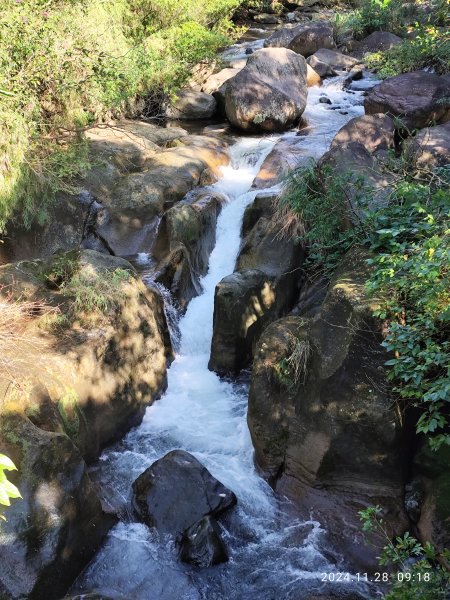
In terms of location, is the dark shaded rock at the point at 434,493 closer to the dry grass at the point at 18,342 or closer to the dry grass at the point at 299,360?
the dry grass at the point at 299,360

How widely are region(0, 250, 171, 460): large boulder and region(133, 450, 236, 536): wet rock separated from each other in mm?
960

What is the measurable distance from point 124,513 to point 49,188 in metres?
5.39

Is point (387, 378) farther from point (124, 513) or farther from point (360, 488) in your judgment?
point (124, 513)

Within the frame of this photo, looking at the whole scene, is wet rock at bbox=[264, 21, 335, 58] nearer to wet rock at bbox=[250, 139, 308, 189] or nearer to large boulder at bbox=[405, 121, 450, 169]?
wet rock at bbox=[250, 139, 308, 189]

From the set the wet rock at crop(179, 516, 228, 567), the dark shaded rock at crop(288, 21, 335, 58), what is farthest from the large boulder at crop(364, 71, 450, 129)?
the wet rock at crop(179, 516, 228, 567)

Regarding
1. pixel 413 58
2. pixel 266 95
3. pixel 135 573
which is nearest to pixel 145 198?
pixel 266 95

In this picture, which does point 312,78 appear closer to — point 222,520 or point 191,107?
point 191,107

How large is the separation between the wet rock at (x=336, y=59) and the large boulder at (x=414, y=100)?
6.04 metres

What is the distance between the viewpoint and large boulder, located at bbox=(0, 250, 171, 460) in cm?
588

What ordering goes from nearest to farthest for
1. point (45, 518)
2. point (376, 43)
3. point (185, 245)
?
point (45, 518), point (185, 245), point (376, 43)

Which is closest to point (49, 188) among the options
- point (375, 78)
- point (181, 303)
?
point (181, 303)

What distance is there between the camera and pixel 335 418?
539 cm

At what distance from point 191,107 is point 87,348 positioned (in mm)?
9517

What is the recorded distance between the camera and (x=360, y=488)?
17.7 ft
